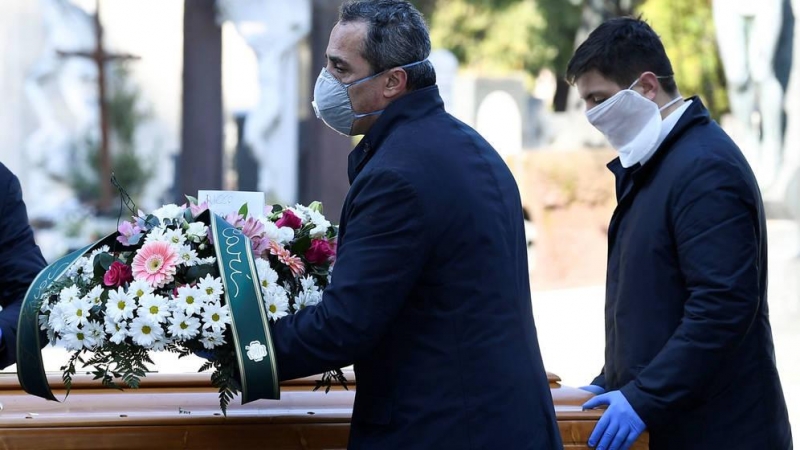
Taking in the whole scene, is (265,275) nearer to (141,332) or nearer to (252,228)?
(252,228)

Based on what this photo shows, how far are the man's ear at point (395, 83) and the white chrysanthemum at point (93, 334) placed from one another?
0.71 metres

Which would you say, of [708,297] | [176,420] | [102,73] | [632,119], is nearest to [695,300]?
[708,297]

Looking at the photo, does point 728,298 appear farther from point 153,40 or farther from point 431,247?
point 153,40

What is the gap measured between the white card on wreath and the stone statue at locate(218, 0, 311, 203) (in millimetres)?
10149

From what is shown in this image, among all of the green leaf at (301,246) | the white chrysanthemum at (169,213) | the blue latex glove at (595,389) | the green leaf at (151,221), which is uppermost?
the white chrysanthemum at (169,213)

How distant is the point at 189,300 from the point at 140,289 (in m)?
0.09

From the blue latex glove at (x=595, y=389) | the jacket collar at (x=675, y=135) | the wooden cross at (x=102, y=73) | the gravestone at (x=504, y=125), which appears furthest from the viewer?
the gravestone at (x=504, y=125)

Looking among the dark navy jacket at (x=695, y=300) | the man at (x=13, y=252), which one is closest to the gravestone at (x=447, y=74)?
the man at (x=13, y=252)

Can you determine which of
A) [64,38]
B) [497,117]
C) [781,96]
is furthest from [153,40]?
[781,96]

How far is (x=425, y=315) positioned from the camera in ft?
7.72

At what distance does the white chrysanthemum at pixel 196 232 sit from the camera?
253 cm

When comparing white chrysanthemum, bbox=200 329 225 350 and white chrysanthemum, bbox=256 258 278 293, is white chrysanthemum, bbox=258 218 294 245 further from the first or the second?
white chrysanthemum, bbox=200 329 225 350

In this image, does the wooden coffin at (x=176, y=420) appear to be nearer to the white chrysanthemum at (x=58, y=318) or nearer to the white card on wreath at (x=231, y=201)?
the white chrysanthemum at (x=58, y=318)

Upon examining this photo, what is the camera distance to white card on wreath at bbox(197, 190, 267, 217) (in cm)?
270
